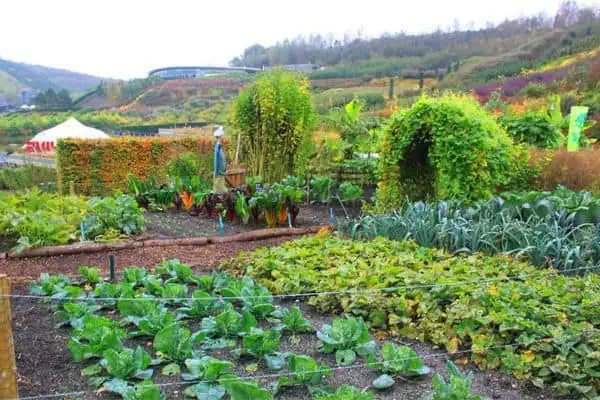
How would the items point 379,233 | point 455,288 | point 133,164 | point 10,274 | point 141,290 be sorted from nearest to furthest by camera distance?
1. point 455,288
2. point 141,290
3. point 10,274
4. point 379,233
5. point 133,164

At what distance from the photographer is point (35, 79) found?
103500mm

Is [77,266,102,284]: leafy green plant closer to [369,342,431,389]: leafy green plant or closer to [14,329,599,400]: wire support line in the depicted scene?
[14,329,599,400]: wire support line

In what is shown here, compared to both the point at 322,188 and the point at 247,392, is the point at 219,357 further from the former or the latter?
the point at 322,188

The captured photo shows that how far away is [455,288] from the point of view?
4.24 m

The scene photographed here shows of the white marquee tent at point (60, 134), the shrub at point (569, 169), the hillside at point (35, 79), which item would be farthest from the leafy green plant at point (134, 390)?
the hillside at point (35, 79)

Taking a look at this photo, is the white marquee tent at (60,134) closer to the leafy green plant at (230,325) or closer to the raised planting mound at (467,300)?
the raised planting mound at (467,300)

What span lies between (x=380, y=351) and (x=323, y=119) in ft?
33.5

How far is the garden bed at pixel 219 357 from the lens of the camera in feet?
10.2

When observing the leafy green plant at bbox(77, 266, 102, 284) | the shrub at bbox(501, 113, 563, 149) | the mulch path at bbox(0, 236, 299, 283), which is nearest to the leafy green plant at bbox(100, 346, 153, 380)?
the leafy green plant at bbox(77, 266, 102, 284)

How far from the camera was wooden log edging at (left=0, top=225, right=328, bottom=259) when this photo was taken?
267 inches

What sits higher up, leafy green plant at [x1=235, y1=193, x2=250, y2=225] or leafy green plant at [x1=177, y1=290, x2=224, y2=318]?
leafy green plant at [x1=177, y1=290, x2=224, y2=318]

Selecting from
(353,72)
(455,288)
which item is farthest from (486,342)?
(353,72)

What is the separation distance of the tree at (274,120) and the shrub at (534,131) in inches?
159

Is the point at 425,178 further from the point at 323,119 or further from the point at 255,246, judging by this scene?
the point at 323,119
